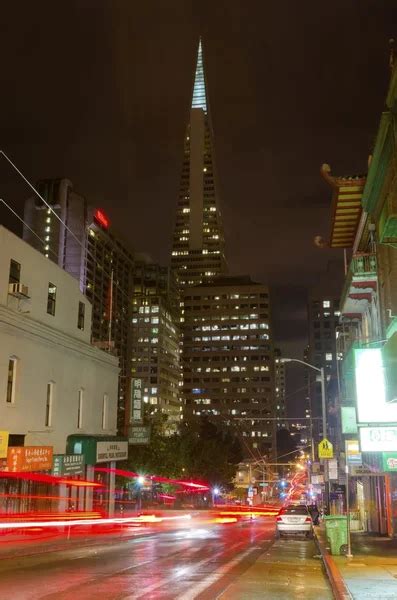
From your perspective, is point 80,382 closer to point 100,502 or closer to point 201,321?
point 100,502

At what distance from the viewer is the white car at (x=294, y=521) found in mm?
26875

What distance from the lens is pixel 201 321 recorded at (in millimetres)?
183750

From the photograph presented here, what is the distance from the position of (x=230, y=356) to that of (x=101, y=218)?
53.8 meters

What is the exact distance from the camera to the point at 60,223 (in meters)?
154

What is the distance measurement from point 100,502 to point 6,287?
50.1ft

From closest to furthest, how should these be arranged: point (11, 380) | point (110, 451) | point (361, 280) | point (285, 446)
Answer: point (11, 380)
point (361, 280)
point (110, 451)
point (285, 446)

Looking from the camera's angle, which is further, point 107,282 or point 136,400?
point 107,282

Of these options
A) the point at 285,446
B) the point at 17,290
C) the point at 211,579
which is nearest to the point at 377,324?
the point at 17,290

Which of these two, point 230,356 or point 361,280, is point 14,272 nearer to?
point 361,280

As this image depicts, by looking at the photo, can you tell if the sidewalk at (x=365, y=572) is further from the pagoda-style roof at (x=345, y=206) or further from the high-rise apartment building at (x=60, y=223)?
the high-rise apartment building at (x=60, y=223)

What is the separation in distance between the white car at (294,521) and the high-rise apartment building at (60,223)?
12835cm

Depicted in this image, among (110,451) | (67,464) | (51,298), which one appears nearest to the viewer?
(67,464)

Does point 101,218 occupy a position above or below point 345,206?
above

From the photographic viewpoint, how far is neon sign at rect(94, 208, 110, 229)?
520 ft
